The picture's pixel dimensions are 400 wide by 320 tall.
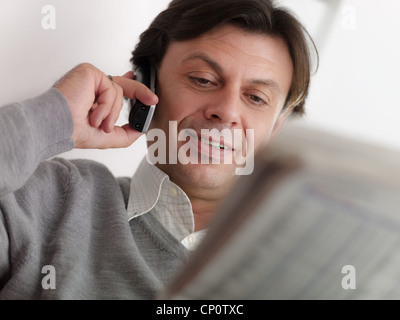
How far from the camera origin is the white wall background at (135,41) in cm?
149

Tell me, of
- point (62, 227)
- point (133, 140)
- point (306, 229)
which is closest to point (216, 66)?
point (133, 140)

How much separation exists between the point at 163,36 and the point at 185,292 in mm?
1088

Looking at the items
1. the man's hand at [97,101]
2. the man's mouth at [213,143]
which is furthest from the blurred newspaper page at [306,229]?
the man's mouth at [213,143]

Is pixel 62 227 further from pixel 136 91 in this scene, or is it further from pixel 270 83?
pixel 270 83

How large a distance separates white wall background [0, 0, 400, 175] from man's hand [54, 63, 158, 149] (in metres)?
0.37

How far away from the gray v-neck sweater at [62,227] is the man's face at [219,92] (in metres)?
0.23

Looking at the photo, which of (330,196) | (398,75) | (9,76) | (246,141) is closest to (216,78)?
(246,141)

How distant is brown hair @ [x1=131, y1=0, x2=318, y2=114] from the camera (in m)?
1.36

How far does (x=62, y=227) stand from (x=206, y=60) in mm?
596

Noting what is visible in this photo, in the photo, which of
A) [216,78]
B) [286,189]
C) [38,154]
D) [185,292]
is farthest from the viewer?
[216,78]

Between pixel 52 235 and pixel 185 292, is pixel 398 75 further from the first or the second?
pixel 185 292

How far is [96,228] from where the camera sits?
45.5 inches

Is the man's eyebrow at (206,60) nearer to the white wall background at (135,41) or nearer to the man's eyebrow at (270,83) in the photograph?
the man's eyebrow at (270,83)

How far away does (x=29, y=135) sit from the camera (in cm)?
88
